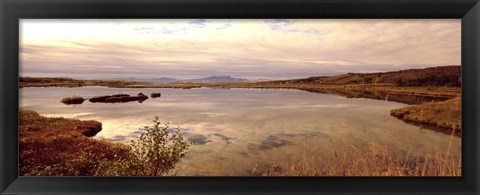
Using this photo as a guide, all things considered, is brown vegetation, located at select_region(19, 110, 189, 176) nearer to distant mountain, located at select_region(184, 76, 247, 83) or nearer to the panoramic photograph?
the panoramic photograph

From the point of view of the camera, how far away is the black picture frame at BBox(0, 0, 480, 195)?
178 cm

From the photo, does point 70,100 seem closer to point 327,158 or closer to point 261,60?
point 261,60

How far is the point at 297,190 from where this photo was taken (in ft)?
5.98

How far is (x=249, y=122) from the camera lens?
2289mm

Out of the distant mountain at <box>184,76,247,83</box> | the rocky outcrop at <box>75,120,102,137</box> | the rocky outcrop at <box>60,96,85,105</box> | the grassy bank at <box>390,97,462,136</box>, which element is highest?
the distant mountain at <box>184,76,247,83</box>

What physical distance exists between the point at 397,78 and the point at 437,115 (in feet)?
1.12

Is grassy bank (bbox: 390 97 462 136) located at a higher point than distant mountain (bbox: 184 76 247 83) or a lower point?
lower

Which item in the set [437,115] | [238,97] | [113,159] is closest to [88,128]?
[113,159]

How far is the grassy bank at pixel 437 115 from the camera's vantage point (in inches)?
74.1

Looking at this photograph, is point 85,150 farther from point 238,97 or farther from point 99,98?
point 238,97

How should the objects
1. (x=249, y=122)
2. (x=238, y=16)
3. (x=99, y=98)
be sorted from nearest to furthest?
(x=238, y=16)
(x=99, y=98)
(x=249, y=122)

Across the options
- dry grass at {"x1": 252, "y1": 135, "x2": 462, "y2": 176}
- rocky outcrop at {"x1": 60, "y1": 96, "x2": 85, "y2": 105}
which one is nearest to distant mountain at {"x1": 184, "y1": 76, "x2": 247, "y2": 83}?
dry grass at {"x1": 252, "y1": 135, "x2": 462, "y2": 176}
